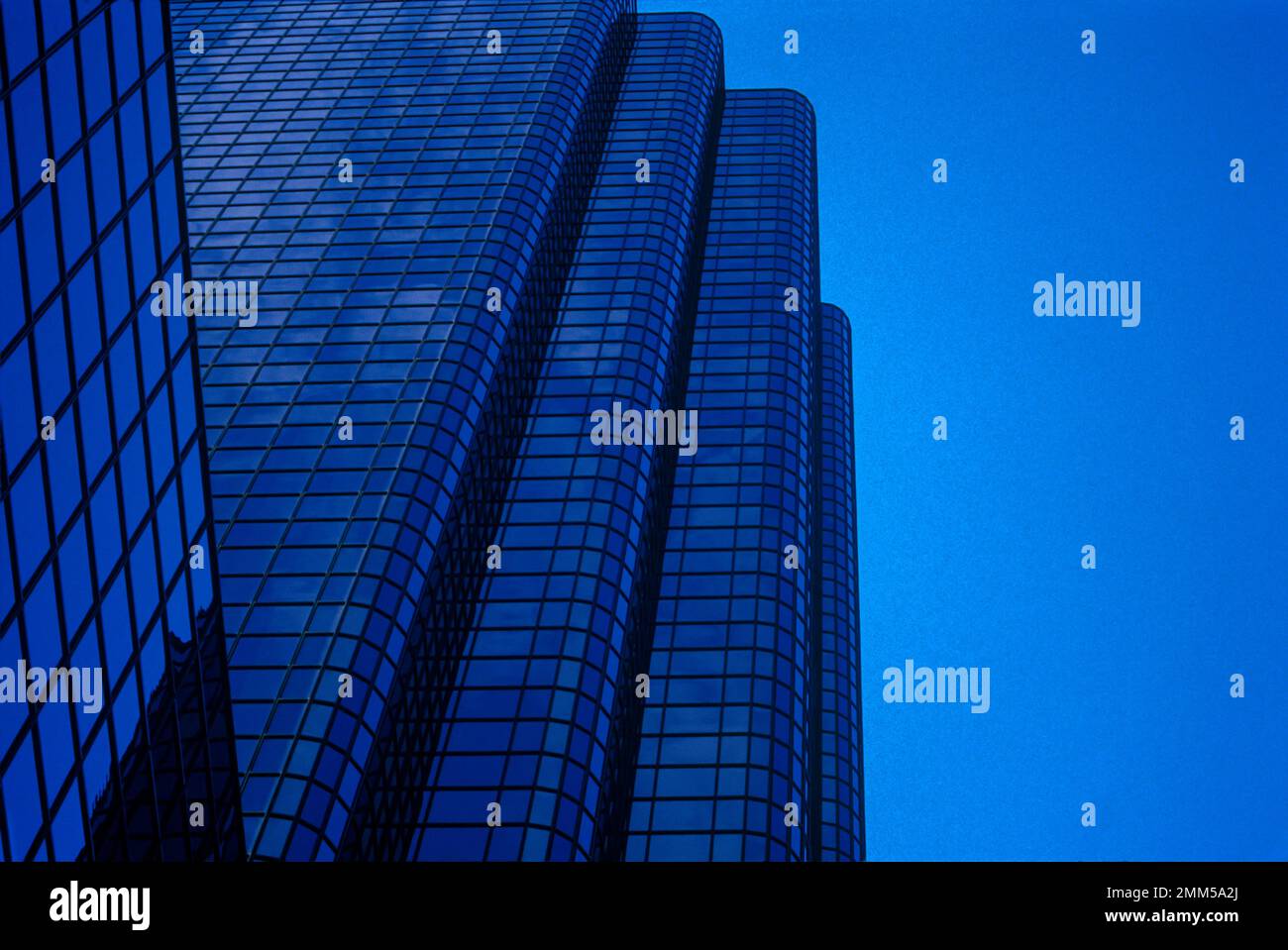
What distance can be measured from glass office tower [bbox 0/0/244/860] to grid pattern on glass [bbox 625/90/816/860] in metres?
41.8

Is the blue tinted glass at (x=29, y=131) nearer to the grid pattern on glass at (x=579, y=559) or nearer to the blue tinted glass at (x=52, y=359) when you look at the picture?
the blue tinted glass at (x=52, y=359)

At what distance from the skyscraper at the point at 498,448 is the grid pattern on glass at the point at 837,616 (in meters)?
0.40

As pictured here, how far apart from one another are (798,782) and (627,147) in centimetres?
6266

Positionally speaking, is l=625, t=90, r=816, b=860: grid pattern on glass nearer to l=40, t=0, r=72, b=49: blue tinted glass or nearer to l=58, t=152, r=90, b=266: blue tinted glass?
l=58, t=152, r=90, b=266: blue tinted glass

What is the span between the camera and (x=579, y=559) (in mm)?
79500

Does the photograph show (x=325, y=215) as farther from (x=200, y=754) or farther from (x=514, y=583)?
(x=200, y=754)

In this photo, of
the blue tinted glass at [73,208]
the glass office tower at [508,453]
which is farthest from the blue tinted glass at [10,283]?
the glass office tower at [508,453]

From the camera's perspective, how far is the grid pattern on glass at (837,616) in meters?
102

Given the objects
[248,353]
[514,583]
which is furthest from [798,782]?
[248,353]

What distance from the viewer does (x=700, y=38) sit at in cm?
14938

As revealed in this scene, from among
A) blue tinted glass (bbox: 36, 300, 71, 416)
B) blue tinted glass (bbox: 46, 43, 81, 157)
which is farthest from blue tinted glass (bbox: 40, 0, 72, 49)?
blue tinted glass (bbox: 36, 300, 71, 416)

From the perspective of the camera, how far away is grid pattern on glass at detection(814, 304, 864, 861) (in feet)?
333

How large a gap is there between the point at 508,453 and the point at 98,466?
6160 centimetres

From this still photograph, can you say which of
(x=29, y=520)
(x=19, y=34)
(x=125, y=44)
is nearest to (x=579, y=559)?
(x=125, y=44)
